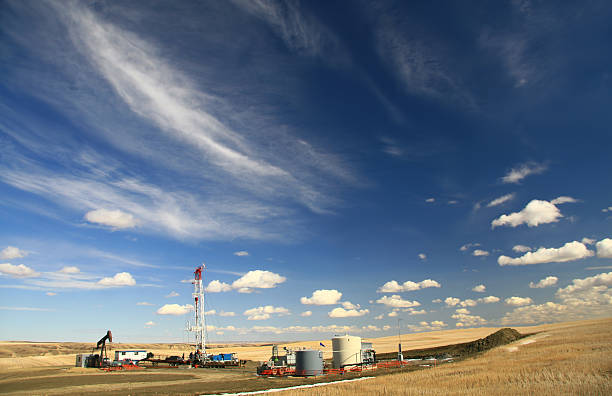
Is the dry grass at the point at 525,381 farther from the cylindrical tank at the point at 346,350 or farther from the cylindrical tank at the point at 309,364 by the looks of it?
the cylindrical tank at the point at 346,350

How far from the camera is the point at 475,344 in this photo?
235 feet

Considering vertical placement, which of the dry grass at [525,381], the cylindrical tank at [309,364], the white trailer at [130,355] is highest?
the dry grass at [525,381]

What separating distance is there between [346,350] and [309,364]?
1062cm

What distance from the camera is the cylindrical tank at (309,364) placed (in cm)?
4872

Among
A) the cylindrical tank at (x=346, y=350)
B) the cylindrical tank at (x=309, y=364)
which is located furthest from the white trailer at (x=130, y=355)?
the cylindrical tank at (x=309, y=364)

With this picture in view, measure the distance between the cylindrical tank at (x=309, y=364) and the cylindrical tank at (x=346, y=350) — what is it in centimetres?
900

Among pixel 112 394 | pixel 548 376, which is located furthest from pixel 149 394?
pixel 548 376

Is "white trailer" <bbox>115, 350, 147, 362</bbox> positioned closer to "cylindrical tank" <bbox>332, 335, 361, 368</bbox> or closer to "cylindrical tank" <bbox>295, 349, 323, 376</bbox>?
"cylindrical tank" <bbox>332, 335, 361, 368</bbox>

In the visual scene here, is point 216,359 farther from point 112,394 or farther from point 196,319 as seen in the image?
point 112,394

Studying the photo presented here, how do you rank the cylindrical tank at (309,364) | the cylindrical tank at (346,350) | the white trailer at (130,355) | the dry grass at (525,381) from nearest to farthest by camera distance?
the dry grass at (525,381)
the cylindrical tank at (309,364)
the cylindrical tank at (346,350)
the white trailer at (130,355)

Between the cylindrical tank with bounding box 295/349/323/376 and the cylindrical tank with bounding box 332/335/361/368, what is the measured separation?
9.00 m

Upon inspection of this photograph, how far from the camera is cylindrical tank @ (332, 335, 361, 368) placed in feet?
188

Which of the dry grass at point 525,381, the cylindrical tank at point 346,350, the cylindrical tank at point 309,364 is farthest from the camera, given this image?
the cylindrical tank at point 346,350

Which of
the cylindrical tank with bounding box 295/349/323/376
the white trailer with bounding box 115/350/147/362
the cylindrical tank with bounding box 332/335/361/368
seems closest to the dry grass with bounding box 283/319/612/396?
the cylindrical tank with bounding box 295/349/323/376
